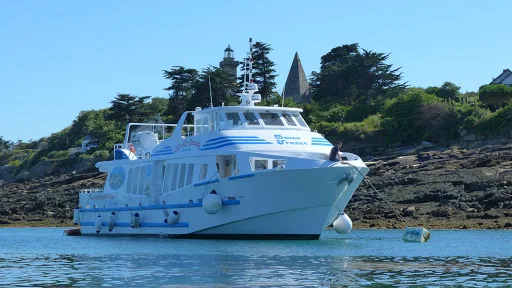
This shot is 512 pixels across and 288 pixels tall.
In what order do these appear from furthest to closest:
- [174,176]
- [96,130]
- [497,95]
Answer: [96,130] → [497,95] → [174,176]

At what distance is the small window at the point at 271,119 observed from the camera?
114 feet

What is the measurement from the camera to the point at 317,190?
31.7 meters

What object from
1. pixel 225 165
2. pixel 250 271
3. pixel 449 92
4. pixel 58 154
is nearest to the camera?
pixel 250 271

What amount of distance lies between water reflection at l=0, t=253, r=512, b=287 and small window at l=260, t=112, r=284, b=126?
8.04 meters

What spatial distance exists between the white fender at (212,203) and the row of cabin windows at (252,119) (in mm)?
3066

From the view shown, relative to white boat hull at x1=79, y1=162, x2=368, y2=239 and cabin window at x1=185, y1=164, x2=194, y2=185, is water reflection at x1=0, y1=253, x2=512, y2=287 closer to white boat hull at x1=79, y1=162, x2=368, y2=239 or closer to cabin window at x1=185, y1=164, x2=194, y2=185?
white boat hull at x1=79, y1=162, x2=368, y2=239

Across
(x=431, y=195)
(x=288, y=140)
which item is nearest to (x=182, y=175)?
(x=288, y=140)

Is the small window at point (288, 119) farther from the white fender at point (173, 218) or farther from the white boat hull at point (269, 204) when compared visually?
the white fender at point (173, 218)

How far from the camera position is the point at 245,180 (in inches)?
1254

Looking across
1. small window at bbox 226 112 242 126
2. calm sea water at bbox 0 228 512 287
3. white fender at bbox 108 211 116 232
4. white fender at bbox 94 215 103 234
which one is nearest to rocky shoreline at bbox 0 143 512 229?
calm sea water at bbox 0 228 512 287

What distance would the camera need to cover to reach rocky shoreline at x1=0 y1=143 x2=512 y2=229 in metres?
41.2

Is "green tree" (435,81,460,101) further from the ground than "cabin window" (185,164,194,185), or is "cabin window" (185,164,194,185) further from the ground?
"green tree" (435,81,460,101)

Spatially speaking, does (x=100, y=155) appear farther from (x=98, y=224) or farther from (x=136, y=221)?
(x=136, y=221)

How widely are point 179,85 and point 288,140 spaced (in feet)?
160
